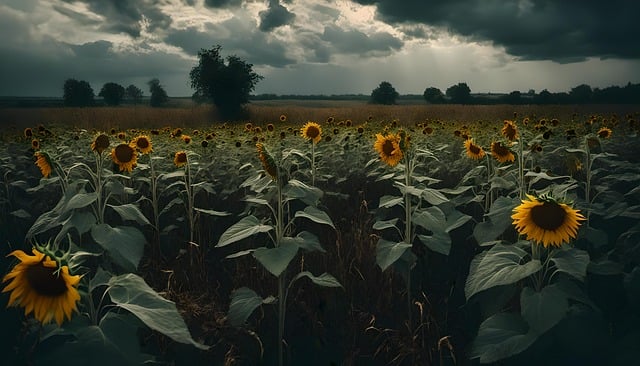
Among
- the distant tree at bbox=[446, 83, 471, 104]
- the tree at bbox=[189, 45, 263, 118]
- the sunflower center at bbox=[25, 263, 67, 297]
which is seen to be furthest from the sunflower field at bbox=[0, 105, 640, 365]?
the distant tree at bbox=[446, 83, 471, 104]

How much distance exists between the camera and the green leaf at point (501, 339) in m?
2.22

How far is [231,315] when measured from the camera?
273 centimetres

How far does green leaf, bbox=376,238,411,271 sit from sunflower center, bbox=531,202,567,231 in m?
0.80

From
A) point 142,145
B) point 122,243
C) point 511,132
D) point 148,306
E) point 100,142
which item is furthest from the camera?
point 511,132

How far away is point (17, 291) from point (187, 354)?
1.46 meters

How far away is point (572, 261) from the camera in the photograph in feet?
7.96

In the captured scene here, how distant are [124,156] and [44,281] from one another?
9.11ft

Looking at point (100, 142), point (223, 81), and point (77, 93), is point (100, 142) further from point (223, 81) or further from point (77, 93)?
point (77, 93)

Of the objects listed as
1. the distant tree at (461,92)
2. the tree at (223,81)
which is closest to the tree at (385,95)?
the distant tree at (461,92)

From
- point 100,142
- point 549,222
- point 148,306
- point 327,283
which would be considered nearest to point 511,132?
point 549,222

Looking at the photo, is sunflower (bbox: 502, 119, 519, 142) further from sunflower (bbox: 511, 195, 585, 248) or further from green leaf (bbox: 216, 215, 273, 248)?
green leaf (bbox: 216, 215, 273, 248)

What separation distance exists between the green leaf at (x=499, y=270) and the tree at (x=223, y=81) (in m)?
31.2

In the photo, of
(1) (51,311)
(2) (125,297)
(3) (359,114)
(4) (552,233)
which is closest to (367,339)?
(4) (552,233)

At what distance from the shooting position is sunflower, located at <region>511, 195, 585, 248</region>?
2.40 meters
